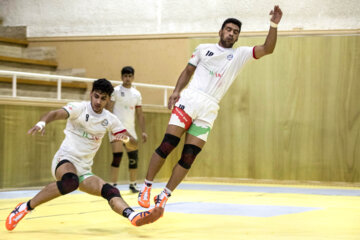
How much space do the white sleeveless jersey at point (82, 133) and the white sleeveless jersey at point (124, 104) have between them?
402 centimetres

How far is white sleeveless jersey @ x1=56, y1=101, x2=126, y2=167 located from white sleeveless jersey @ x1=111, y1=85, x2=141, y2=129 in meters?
4.02

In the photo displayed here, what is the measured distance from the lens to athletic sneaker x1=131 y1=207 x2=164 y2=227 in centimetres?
485

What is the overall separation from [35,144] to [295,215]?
4798 mm

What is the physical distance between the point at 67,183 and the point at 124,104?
15.0 ft

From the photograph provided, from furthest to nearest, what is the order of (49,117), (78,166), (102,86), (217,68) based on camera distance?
(217,68) → (78,166) → (102,86) → (49,117)

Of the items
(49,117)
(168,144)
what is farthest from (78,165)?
(168,144)

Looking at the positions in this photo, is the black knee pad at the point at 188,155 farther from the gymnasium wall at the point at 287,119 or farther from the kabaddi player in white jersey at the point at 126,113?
the gymnasium wall at the point at 287,119

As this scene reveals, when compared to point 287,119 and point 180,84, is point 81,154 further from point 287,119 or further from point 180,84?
point 287,119

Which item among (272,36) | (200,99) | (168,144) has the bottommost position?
(168,144)

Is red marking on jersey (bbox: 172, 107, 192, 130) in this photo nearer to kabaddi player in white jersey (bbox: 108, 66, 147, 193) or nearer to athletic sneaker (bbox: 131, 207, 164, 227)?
athletic sneaker (bbox: 131, 207, 164, 227)

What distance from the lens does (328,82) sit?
1185 cm

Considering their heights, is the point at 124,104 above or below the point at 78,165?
above

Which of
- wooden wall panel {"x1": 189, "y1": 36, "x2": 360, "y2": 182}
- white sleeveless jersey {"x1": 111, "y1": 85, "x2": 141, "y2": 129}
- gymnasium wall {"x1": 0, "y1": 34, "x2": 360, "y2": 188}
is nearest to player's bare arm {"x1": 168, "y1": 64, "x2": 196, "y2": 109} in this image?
white sleeveless jersey {"x1": 111, "y1": 85, "x2": 141, "y2": 129}

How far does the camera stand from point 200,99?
6.05 meters
